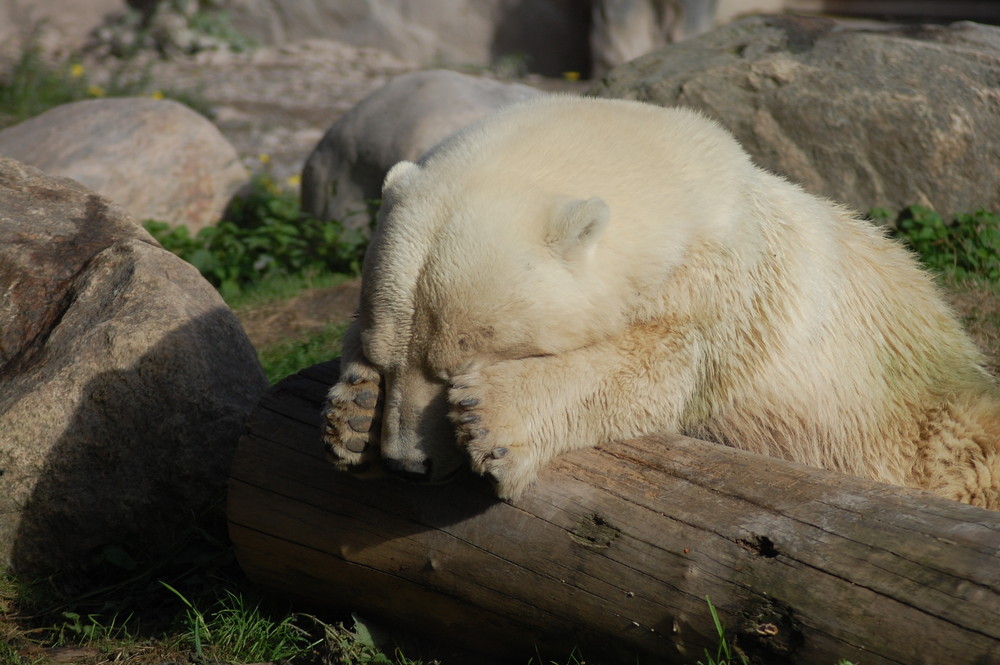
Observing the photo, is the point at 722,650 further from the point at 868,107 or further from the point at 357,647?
the point at 868,107

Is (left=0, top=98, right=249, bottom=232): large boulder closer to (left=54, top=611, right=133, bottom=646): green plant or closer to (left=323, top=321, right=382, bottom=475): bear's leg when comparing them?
(left=54, top=611, right=133, bottom=646): green plant

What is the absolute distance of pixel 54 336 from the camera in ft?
12.4

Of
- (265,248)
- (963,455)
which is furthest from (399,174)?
(265,248)

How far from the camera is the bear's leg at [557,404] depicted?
8.75 feet

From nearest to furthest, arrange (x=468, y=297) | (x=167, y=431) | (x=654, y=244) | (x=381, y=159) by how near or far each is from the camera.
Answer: (x=468, y=297) < (x=654, y=244) < (x=167, y=431) < (x=381, y=159)

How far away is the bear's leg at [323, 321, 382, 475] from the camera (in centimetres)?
277

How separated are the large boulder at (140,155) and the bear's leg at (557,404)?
5.62m

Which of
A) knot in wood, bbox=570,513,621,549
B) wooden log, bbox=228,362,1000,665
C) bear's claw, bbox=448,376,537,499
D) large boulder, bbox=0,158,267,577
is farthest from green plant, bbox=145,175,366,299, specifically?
knot in wood, bbox=570,513,621,549

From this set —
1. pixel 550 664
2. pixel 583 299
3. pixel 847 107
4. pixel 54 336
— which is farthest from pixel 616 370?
pixel 847 107

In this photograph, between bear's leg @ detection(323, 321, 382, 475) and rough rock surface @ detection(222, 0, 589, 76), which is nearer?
bear's leg @ detection(323, 321, 382, 475)

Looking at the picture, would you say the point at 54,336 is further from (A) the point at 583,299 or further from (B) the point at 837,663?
(B) the point at 837,663

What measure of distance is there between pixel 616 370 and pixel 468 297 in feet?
1.77

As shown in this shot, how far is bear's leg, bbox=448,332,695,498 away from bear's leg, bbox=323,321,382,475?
0.26 metres

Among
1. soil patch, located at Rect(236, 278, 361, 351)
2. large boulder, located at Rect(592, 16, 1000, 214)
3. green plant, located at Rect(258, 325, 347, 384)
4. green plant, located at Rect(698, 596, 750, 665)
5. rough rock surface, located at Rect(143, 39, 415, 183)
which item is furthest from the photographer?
rough rock surface, located at Rect(143, 39, 415, 183)
